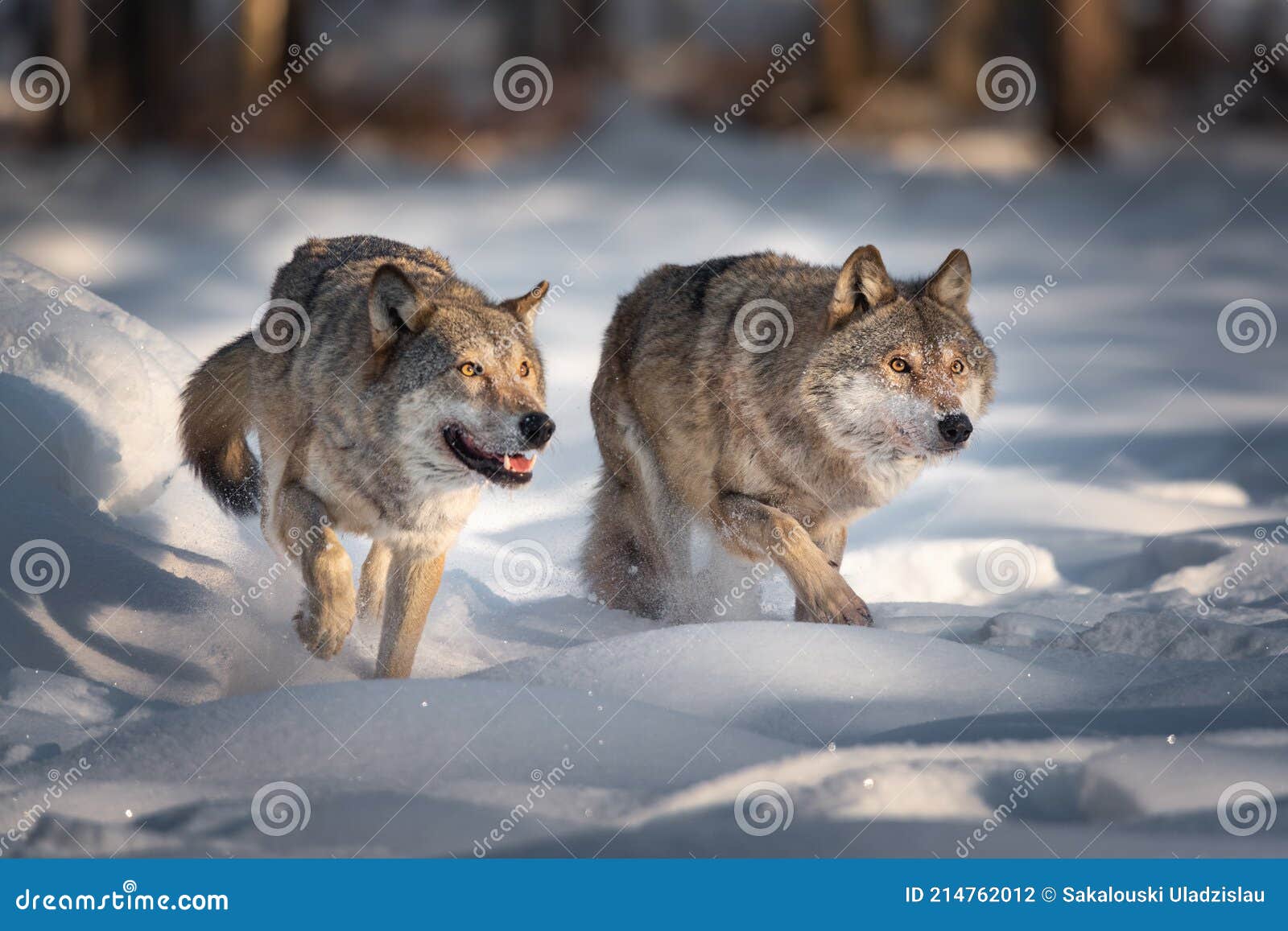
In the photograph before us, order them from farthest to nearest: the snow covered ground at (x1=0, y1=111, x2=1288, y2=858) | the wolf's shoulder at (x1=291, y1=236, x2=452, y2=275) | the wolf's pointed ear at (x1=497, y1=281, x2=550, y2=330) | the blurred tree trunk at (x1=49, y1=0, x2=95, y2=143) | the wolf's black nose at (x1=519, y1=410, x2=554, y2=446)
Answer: the blurred tree trunk at (x1=49, y1=0, x2=95, y2=143) < the wolf's shoulder at (x1=291, y1=236, x2=452, y2=275) < the wolf's pointed ear at (x1=497, y1=281, x2=550, y2=330) < the wolf's black nose at (x1=519, y1=410, x2=554, y2=446) < the snow covered ground at (x1=0, y1=111, x2=1288, y2=858)

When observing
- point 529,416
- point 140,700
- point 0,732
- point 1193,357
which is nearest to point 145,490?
point 140,700

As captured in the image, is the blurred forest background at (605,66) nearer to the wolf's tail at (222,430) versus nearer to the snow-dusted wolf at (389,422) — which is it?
the wolf's tail at (222,430)

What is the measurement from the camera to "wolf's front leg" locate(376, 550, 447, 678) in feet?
18.9

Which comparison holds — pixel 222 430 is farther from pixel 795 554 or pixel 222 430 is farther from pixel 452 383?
pixel 795 554

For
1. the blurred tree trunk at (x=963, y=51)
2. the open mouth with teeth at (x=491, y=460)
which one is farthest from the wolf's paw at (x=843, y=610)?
the blurred tree trunk at (x=963, y=51)

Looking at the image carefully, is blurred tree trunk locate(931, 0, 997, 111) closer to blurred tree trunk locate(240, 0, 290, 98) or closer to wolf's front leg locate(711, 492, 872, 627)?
blurred tree trunk locate(240, 0, 290, 98)

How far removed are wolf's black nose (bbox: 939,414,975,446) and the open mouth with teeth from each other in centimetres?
187

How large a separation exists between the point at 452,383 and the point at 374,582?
1537 millimetres

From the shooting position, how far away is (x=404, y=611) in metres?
5.77

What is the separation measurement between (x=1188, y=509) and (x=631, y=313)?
4.92 m

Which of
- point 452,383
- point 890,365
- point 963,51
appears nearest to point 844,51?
point 963,51

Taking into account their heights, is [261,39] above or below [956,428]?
above

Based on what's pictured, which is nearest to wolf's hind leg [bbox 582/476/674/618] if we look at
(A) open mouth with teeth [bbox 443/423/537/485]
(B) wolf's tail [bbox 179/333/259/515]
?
(A) open mouth with teeth [bbox 443/423/537/485]

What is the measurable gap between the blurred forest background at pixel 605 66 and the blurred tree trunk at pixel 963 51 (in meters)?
0.03
